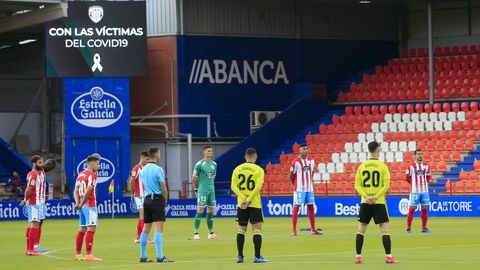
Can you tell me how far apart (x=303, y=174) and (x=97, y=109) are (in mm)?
18068

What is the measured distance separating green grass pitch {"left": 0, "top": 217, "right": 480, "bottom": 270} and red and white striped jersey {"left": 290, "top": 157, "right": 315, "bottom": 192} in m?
1.21

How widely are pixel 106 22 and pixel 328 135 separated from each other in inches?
402

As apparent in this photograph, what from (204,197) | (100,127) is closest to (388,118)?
(100,127)

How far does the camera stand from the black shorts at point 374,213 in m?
20.8

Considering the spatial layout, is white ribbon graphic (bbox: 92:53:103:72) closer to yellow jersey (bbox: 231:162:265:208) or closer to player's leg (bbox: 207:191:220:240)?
player's leg (bbox: 207:191:220:240)

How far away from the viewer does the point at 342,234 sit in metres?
30.2

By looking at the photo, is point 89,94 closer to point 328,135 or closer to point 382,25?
point 328,135

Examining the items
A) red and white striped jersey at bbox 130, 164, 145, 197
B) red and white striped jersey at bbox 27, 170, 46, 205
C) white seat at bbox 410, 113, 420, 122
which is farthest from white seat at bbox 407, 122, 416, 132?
red and white striped jersey at bbox 27, 170, 46, 205

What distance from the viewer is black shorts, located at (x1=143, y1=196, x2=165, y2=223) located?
2162cm

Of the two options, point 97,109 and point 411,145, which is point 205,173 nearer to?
point 97,109

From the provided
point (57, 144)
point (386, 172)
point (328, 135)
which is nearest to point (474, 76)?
point (328, 135)

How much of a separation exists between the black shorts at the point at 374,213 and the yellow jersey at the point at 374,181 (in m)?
0.09

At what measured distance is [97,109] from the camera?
47094 mm

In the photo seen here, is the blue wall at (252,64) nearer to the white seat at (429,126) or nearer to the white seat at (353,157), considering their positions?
the white seat at (353,157)
